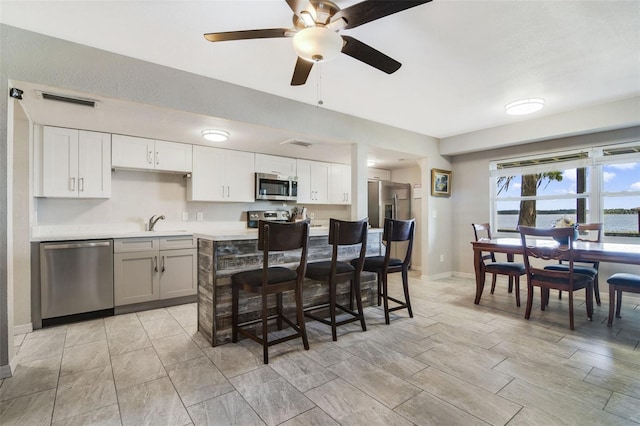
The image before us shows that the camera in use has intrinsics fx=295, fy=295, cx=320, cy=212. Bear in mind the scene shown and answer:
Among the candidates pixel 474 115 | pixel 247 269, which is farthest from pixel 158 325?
pixel 474 115

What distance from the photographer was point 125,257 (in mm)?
3316

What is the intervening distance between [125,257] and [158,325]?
0.91 metres

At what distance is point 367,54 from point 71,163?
133 inches

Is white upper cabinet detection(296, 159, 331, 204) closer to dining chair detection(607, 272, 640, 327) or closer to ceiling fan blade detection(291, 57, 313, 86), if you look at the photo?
ceiling fan blade detection(291, 57, 313, 86)

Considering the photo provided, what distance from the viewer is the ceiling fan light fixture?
163 cm

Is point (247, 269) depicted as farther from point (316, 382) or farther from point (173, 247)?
point (173, 247)

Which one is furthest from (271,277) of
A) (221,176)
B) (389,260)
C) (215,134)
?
(221,176)

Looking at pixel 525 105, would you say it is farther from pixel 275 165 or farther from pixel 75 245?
pixel 75 245

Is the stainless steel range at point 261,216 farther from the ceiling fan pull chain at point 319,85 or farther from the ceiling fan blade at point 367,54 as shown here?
the ceiling fan blade at point 367,54

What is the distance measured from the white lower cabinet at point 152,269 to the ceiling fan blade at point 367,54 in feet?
9.73

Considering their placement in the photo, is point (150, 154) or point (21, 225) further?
point (150, 154)

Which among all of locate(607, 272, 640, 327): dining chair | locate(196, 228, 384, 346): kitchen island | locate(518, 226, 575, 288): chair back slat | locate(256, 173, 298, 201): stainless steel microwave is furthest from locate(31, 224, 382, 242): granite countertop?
locate(607, 272, 640, 327): dining chair

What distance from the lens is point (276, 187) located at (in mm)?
4762

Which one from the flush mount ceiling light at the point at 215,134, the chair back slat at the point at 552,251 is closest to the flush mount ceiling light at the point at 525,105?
the chair back slat at the point at 552,251
